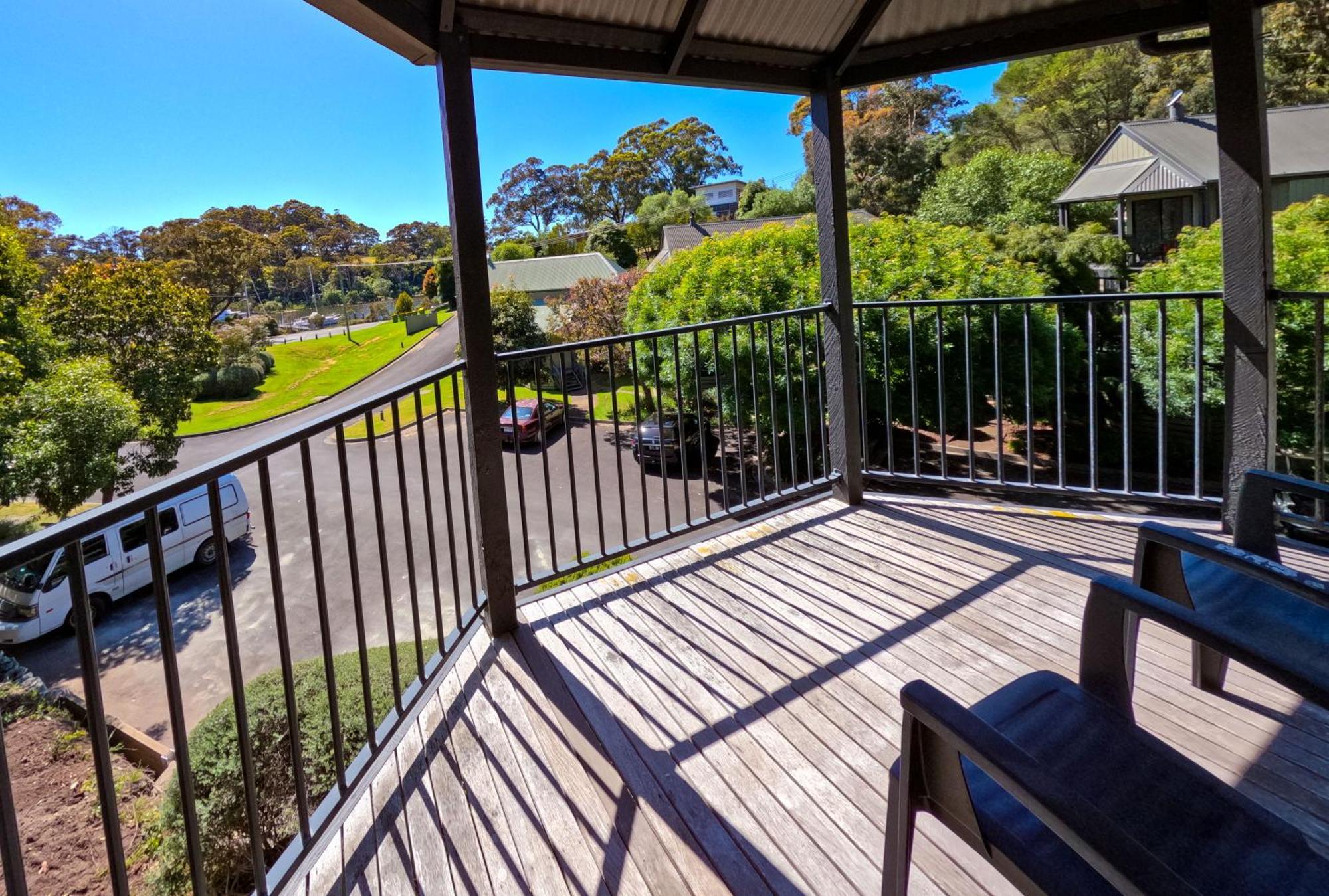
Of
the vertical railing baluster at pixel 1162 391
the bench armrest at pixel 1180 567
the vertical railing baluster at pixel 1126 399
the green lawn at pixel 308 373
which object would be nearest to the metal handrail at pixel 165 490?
the bench armrest at pixel 1180 567

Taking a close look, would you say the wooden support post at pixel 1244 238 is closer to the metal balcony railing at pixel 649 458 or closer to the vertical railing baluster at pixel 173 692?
→ the metal balcony railing at pixel 649 458

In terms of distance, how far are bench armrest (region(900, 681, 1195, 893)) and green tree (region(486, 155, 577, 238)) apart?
1872 inches

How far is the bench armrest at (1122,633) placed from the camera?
1.01 m

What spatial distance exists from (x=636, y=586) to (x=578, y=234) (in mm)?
43443

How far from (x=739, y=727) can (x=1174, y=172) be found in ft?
75.9

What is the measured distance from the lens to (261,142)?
149 ft

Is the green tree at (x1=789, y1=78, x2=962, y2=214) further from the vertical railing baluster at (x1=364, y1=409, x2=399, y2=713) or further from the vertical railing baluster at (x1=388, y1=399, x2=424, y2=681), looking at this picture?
the vertical railing baluster at (x1=364, y1=409, x2=399, y2=713)

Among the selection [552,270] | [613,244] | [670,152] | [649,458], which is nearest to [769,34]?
[649,458]

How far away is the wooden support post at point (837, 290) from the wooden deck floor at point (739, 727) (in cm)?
73

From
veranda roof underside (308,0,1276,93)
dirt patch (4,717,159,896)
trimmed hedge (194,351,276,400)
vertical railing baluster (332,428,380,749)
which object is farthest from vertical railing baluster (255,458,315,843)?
trimmed hedge (194,351,276,400)

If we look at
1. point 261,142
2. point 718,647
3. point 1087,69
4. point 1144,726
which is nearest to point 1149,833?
Result: point 1144,726

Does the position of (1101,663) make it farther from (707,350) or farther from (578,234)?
(578,234)

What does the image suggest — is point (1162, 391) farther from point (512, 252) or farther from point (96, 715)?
point (512, 252)

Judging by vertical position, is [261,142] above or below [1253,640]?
above
